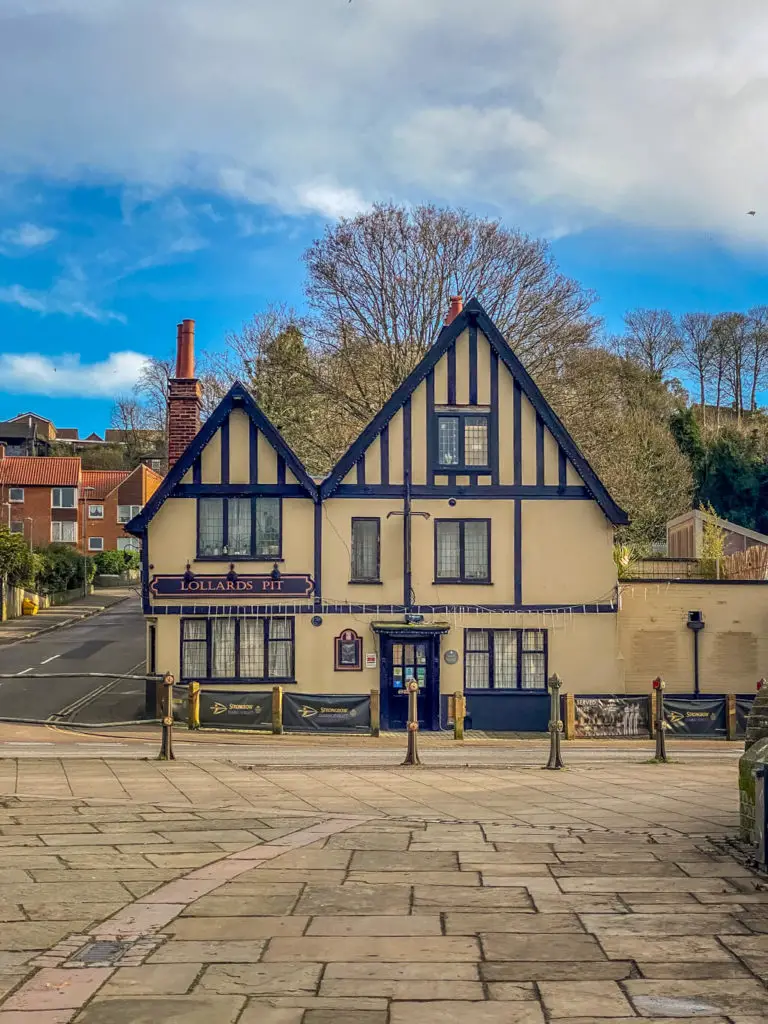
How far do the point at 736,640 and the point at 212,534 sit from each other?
46.1 feet

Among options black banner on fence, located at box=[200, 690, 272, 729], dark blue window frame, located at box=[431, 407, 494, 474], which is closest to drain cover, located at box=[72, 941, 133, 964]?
A: black banner on fence, located at box=[200, 690, 272, 729]

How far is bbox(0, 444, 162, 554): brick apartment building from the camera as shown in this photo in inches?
3300

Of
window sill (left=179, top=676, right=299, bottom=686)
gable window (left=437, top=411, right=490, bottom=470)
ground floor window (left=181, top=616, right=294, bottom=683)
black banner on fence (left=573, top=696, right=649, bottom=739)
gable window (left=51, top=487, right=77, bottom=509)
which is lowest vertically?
black banner on fence (left=573, top=696, right=649, bottom=739)

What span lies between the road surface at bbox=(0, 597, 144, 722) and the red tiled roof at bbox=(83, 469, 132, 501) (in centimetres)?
3088

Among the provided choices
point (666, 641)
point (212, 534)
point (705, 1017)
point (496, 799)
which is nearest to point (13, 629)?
point (212, 534)

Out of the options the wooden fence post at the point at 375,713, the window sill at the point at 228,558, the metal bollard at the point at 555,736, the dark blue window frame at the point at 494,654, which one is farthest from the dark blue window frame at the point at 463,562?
the metal bollard at the point at 555,736

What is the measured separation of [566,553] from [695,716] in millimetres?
5363

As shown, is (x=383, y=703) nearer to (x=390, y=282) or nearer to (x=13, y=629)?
(x=390, y=282)

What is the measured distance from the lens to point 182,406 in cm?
3133

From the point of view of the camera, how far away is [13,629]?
178 ft

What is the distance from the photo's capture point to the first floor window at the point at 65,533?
3377 inches

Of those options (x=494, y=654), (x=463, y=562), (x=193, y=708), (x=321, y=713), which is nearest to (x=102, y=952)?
(x=321, y=713)

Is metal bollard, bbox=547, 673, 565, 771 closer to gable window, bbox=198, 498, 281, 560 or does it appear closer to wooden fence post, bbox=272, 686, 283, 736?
wooden fence post, bbox=272, 686, 283, 736

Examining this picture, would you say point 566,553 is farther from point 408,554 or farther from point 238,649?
point 238,649
